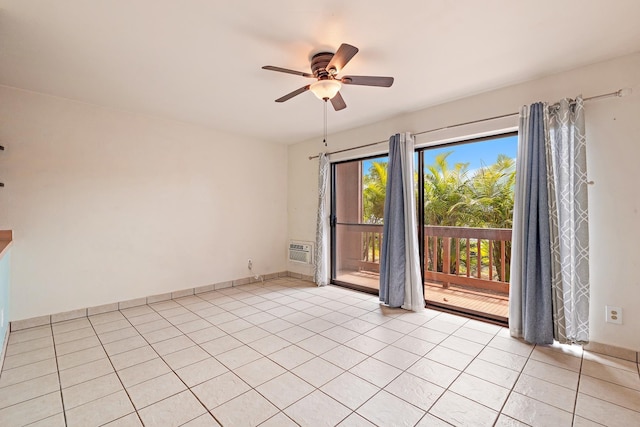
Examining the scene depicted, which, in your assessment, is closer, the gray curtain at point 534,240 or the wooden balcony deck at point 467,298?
the gray curtain at point 534,240

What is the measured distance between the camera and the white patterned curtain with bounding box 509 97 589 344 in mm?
2352

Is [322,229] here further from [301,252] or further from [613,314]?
[613,314]

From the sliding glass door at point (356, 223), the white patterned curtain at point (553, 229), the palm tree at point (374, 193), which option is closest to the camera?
the white patterned curtain at point (553, 229)

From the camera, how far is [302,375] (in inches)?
80.7

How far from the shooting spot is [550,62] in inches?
93.0

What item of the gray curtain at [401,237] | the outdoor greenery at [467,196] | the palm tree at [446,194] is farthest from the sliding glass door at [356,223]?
the gray curtain at [401,237]

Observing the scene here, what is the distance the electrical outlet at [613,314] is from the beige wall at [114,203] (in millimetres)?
4213

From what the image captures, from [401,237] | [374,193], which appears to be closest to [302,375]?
[401,237]

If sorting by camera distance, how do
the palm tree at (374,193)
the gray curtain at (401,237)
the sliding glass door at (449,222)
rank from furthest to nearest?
1. the palm tree at (374,193)
2. the sliding glass door at (449,222)
3. the gray curtain at (401,237)

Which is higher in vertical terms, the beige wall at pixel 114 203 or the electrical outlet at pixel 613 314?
the beige wall at pixel 114 203

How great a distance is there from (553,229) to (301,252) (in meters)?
3.46

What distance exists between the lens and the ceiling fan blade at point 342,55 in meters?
1.79

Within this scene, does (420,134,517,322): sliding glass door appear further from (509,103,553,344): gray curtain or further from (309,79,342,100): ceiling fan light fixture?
(309,79,342,100): ceiling fan light fixture

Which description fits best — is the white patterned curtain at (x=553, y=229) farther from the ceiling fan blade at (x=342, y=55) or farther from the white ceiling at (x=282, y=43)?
the ceiling fan blade at (x=342, y=55)
